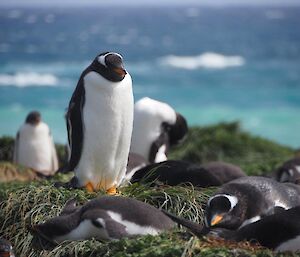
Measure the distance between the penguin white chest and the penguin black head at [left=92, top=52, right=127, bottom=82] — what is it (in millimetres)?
34

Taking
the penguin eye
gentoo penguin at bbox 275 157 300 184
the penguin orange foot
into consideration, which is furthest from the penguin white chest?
gentoo penguin at bbox 275 157 300 184

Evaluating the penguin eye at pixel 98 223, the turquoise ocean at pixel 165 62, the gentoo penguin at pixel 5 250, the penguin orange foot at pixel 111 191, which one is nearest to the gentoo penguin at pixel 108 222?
the penguin eye at pixel 98 223

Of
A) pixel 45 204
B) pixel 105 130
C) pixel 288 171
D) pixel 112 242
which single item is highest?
pixel 105 130

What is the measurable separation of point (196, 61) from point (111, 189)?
1491 cm

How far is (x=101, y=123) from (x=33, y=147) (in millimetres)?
4037

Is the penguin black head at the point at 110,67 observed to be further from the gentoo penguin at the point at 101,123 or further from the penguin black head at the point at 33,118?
the penguin black head at the point at 33,118

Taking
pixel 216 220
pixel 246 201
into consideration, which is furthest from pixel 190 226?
pixel 246 201

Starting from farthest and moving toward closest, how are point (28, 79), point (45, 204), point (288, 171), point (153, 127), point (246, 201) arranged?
point (28, 79) → point (153, 127) → point (288, 171) → point (45, 204) → point (246, 201)

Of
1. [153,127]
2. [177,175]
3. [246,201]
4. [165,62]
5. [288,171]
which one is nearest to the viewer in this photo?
[246,201]

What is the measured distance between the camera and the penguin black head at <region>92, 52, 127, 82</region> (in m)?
6.46

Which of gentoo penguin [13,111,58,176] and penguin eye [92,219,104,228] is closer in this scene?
penguin eye [92,219,104,228]

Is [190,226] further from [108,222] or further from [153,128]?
[153,128]

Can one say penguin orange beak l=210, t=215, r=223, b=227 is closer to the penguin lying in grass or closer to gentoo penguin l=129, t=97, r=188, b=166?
the penguin lying in grass

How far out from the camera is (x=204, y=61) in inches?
839
